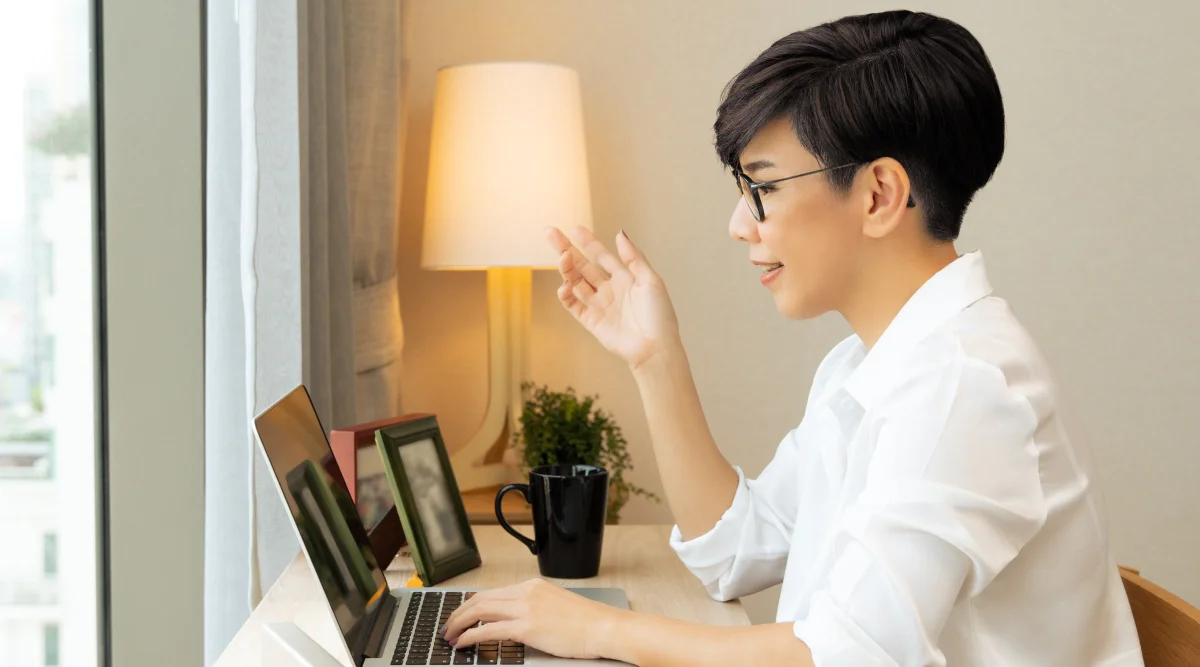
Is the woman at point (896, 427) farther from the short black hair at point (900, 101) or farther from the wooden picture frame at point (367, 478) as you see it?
the wooden picture frame at point (367, 478)

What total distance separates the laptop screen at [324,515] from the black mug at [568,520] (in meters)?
0.21

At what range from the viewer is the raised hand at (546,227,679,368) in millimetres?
1223

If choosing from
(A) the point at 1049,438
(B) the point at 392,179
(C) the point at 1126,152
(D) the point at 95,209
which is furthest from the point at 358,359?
(C) the point at 1126,152

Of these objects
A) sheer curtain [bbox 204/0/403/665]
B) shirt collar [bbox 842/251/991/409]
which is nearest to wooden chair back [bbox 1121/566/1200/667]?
shirt collar [bbox 842/251/991/409]

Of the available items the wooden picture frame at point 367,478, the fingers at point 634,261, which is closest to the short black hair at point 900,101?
the fingers at point 634,261

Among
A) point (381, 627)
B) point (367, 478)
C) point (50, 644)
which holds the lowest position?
point (50, 644)

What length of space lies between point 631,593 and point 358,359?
71cm

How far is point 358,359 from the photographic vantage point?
1.70 metres

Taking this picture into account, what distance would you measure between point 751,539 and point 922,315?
1.24 feet

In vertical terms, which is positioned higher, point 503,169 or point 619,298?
point 503,169

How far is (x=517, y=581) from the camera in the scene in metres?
1.20

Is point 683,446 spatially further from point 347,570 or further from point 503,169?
point 503,169

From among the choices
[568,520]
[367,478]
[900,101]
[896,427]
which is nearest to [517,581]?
[568,520]

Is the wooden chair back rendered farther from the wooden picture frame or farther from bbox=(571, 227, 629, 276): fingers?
the wooden picture frame
